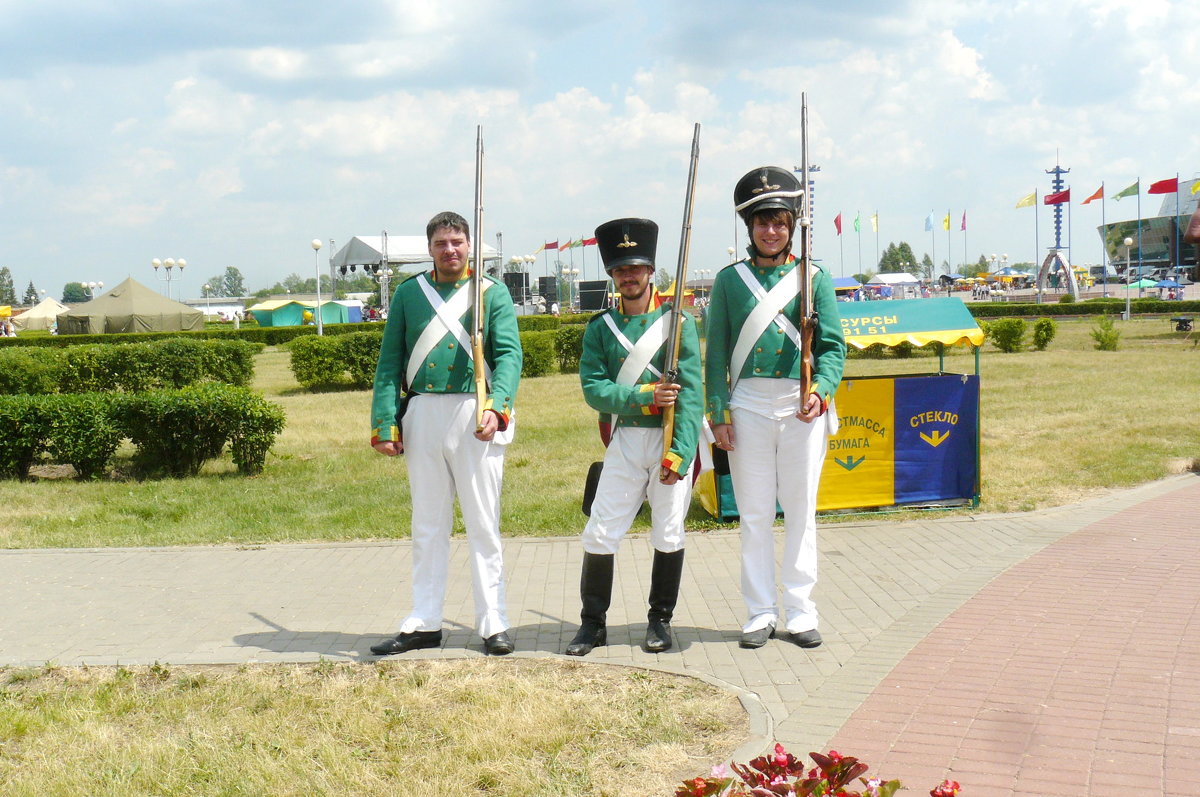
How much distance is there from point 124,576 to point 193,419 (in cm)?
379

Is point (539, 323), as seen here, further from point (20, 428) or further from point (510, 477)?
point (20, 428)

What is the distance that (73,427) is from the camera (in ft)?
34.9

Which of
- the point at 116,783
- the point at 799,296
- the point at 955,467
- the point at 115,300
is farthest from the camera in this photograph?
the point at 115,300

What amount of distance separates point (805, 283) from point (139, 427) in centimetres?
780

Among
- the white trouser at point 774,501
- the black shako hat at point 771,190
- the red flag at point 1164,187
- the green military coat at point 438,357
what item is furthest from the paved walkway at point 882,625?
the red flag at point 1164,187

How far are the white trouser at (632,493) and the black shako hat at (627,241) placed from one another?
2.46 ft

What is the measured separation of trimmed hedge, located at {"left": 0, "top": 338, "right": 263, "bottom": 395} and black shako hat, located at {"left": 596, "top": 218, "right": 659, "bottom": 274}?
14754 mm

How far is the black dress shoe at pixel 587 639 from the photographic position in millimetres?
5238

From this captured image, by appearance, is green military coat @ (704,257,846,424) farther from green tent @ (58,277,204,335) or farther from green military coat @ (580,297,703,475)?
green tent @ (58,277,204,335)

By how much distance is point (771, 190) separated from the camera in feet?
16.9

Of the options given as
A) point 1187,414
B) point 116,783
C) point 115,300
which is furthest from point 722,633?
point 115,300

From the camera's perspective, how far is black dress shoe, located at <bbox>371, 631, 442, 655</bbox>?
5324 mm

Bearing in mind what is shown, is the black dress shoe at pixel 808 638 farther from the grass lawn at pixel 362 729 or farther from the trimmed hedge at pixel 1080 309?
the trimmed hedge at pixel 1080 309

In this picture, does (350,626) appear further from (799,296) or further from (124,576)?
(799,296)
